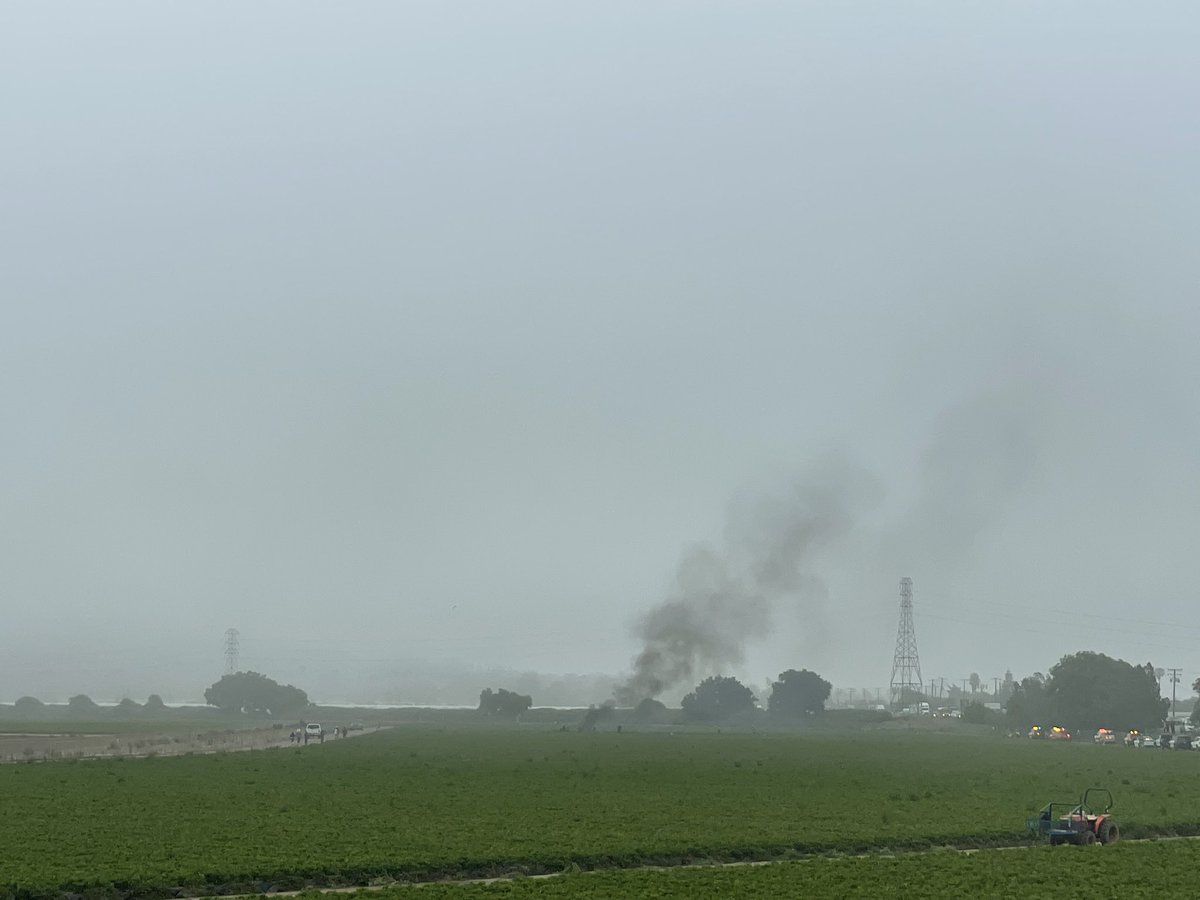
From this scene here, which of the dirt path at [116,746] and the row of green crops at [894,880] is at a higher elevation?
the dirt path at [116,746]

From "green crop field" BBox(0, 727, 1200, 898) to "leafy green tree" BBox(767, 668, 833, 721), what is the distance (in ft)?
302

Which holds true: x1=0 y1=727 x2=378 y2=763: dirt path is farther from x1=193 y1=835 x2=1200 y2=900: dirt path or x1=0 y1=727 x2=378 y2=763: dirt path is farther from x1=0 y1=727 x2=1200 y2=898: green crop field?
x1=193 y1=835 x2=1200 y2=900: dirt path

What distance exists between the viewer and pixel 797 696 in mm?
188375

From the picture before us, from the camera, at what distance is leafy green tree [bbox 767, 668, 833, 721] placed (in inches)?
7377

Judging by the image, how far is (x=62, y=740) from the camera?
120938 millimetres

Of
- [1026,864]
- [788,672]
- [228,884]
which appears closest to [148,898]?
[228,884]

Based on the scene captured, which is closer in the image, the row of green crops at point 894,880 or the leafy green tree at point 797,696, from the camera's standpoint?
the row of green crops at point 894,880

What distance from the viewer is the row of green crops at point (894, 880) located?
105ft

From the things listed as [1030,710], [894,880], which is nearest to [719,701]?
[1030,710]

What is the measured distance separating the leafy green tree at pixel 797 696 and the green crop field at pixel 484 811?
92.1m

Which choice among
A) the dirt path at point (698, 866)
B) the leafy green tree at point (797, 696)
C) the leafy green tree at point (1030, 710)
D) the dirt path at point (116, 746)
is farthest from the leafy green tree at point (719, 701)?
the dirt path at point (698, 866)

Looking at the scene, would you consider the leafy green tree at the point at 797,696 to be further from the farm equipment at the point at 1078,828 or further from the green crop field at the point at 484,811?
the farm equipment at the point at 1078,828

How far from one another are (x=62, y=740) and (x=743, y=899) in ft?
340

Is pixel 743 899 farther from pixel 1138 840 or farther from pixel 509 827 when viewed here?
pixel 1138 840
